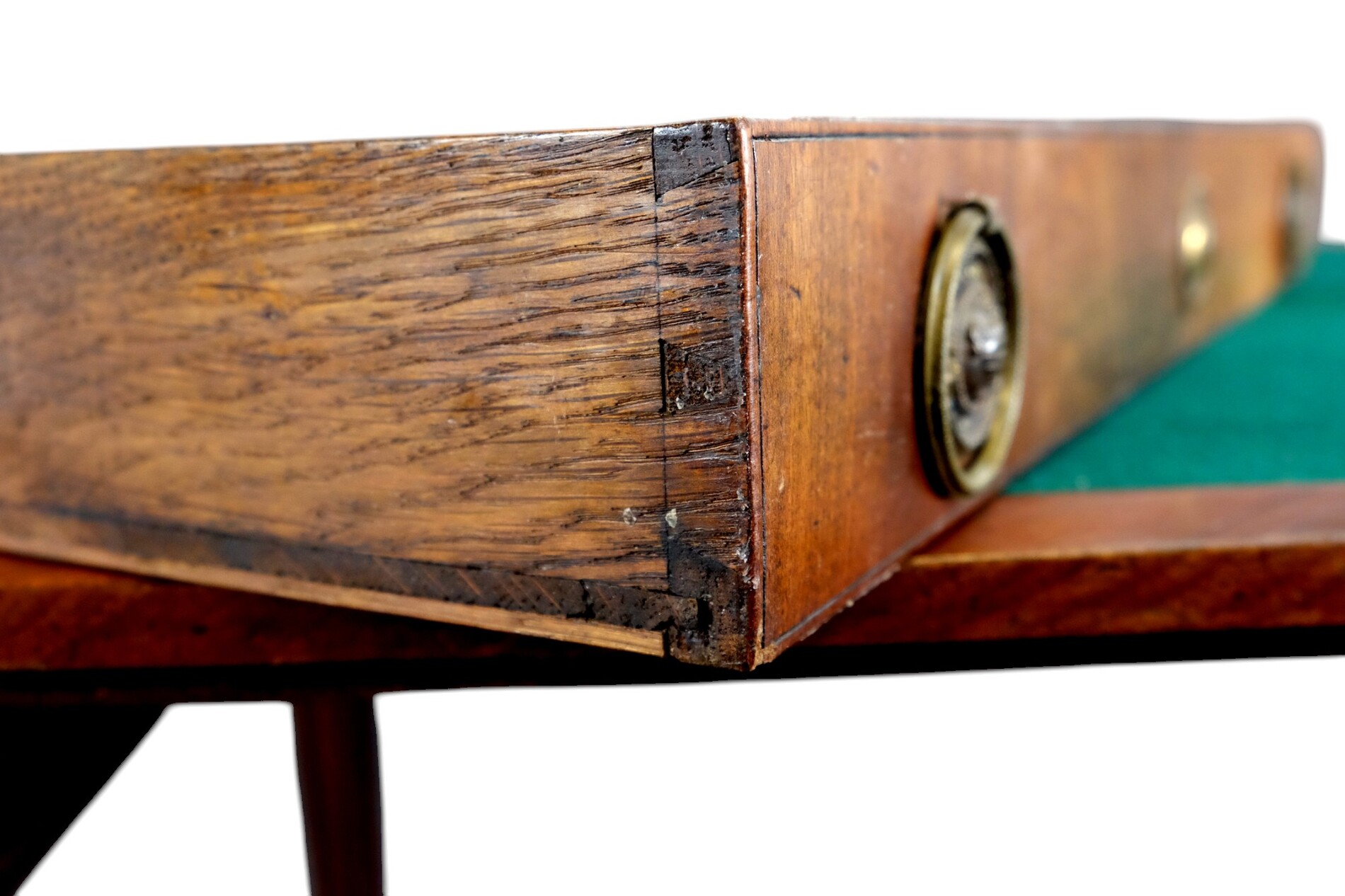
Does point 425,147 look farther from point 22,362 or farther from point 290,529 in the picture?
point 22,362

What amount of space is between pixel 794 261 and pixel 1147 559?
351mm

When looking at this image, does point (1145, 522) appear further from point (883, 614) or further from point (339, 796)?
point (339, 796)

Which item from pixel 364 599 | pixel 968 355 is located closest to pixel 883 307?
pixel 968 355

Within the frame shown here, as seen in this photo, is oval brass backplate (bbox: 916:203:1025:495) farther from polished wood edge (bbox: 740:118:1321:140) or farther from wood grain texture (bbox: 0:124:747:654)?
wood grain texture (bbox: 0:124:747:654)

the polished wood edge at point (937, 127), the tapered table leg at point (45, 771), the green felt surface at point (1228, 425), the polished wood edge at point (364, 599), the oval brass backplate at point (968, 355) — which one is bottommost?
the tapered table leg at point (45, 771)

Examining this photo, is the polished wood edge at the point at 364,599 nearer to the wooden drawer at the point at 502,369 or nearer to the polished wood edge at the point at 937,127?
the wooden drawer at the point at 502,369

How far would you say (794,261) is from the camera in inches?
28.9

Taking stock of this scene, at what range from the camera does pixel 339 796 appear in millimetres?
1024

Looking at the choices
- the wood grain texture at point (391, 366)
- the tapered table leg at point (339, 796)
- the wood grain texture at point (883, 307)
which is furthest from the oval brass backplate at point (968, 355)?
the tapered table leg at point (339, 796)

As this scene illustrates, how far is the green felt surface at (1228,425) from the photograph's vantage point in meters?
1.13

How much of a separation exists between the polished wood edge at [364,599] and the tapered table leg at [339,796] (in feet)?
0.47

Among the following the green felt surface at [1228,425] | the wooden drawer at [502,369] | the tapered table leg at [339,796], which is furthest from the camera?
the green felt surface at [1228,425]

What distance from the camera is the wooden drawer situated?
2.34 ft

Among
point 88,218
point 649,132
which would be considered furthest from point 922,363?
point 88,218
